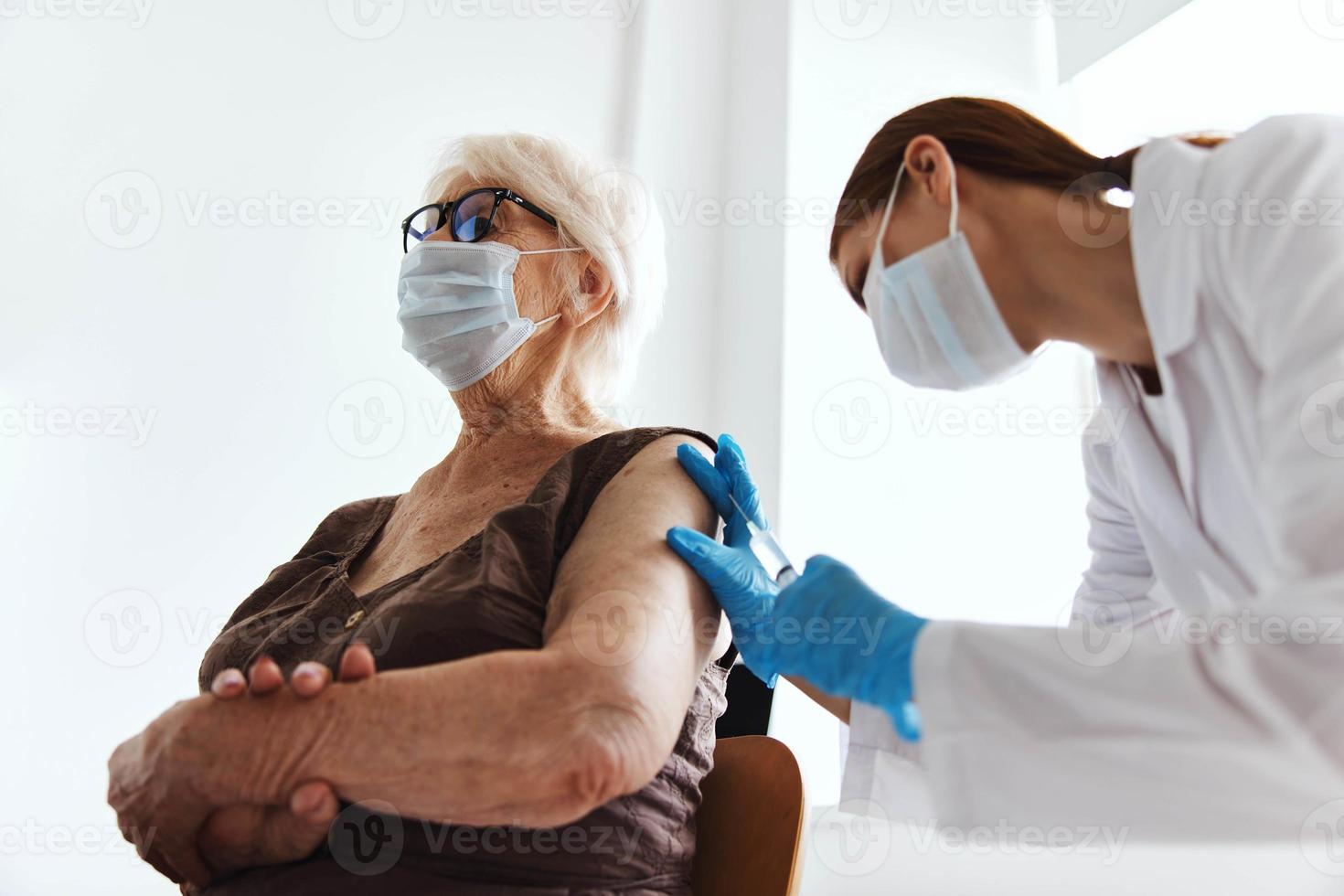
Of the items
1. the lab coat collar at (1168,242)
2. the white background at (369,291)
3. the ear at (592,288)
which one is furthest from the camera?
the white background at (369,291)

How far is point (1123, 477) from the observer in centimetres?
121

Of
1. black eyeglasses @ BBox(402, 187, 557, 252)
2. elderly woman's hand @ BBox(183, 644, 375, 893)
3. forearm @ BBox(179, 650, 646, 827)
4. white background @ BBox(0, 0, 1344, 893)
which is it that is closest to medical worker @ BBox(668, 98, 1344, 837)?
forearm @ BBox(179, 650, 646, 827)

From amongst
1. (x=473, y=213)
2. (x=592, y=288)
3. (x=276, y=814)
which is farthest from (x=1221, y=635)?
(x=473, y=213)

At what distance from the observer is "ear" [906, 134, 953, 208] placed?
1.12 metres

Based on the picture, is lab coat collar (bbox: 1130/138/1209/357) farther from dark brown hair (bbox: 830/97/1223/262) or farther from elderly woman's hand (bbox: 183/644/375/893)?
elderly woman's hand (bbox: 183/644/375/893)

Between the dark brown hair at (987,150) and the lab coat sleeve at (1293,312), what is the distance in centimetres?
16

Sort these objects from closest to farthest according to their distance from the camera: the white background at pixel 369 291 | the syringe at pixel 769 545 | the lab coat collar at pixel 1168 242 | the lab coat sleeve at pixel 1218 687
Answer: the lab coat sleeve at pixel 1218 687 → the lab coat collar at pixel 1168 242 → the syringe at pixel 769 545 → the white background at pixel 369 291

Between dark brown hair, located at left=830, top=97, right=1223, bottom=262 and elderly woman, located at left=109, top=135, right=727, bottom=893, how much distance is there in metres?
0.42

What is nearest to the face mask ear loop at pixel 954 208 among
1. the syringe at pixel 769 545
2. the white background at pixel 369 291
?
the syringe at pixel 769 545

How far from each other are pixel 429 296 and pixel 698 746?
81 cm

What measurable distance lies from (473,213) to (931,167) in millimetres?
753

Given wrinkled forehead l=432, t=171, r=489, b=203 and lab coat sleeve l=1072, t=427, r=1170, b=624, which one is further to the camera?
wrinkled forehead l=432, t=171, r=489, b=203

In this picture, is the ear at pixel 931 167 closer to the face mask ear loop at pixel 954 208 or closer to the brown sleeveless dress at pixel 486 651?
the face mask ear loop at pixel 954 208

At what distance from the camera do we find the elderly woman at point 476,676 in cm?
86
